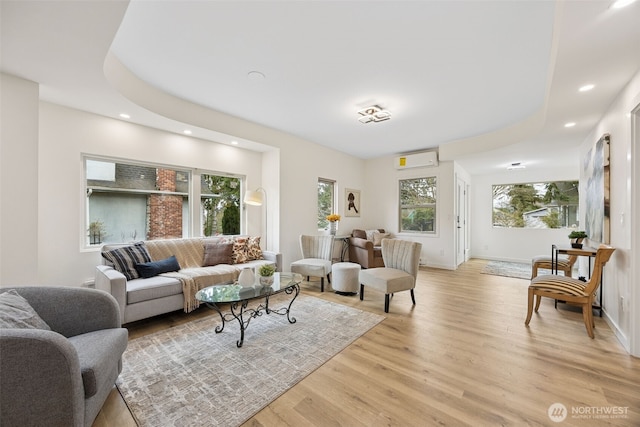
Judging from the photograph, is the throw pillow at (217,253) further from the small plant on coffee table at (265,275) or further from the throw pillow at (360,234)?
the throw pillow at (360,234)

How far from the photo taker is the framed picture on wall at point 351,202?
21.0ft

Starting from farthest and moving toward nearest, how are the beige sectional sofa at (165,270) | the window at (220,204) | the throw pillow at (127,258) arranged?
1. the window at (220,204)
2. the throw pillow at (127,258)
3. the beige sectional sofa at (165,270)

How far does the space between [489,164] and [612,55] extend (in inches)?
168

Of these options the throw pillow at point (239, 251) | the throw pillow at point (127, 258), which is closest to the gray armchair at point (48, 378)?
the throw pillow at point (127, 258)

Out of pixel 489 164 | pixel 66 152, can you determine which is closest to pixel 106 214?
pixel 66 152

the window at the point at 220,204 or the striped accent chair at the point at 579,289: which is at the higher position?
the window at the point at 220,204

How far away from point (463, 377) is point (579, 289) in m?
1.76

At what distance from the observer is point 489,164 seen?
5844mm

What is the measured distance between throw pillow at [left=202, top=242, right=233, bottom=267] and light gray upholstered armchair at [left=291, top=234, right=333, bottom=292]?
1049 mm

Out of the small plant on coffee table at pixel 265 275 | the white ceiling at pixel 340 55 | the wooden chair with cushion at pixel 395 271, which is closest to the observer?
the white ceiling at pixel 340 55

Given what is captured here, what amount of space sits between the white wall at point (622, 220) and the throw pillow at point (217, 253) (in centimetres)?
442

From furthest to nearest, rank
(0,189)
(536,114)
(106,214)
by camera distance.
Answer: (536,114) < (106,214) < (0,189)

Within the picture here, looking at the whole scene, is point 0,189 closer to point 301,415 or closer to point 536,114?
point 301,415

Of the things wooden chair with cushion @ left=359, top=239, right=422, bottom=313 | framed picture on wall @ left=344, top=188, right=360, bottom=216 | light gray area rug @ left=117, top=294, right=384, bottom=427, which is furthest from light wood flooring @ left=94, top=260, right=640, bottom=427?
framed picture on wall @ left=344, top=188, right=360, bottom=216
